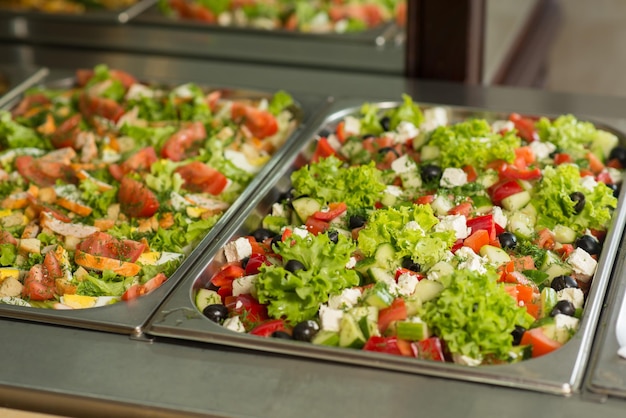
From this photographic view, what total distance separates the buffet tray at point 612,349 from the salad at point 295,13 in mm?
1628

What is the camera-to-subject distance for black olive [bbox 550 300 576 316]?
5.52 feet

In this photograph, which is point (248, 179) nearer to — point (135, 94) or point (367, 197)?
point (367, 197)

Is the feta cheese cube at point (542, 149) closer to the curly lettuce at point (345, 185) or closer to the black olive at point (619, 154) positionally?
the black olive at point (619, 154)

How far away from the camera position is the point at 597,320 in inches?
65.9

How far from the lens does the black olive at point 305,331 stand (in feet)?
5.41

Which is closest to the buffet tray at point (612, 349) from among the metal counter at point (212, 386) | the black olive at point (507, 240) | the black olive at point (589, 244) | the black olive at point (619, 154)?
the metal counter at point (212, 386)

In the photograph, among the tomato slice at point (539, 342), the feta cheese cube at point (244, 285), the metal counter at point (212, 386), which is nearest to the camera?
the metal counter at point (212, 386)

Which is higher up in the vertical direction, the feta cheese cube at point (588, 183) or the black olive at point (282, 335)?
the feta cheese cube at point (588, 183)

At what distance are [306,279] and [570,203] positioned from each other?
1.97ft

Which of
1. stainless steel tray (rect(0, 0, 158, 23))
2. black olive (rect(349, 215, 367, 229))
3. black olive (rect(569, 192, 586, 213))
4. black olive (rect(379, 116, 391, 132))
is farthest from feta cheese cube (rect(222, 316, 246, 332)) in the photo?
stainless steel tray (rect(0, 0, 158, 23))

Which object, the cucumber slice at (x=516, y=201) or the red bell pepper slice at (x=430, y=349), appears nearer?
the red bell pepper slice at (x=430, y=349)

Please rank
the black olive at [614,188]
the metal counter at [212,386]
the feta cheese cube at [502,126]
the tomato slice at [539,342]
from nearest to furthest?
the metal counter at [212,386] < the tomato slice at [539,342] < the black olive at [614,188] < the feta cheese cube at [502,126]

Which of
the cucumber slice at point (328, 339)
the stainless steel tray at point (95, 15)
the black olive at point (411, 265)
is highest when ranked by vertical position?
the stainless steel tray at point (95, 15)

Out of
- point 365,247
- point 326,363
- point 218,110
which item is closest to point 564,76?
point 218,110
